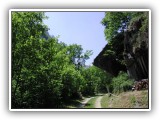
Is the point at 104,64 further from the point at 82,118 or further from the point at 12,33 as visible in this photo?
the point at 12,33

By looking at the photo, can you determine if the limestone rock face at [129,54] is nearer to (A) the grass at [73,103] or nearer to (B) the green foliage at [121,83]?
(B) the green foliage at [121,83]

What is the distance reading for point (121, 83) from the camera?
7445 mm

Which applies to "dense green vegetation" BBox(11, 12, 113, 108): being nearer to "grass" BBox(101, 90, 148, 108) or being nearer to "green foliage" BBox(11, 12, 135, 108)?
"green foliage" BBox(11, 12, 135, 108)

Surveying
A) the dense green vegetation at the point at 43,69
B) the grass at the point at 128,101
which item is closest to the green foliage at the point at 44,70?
the dense green vegetation at the point at 43,69

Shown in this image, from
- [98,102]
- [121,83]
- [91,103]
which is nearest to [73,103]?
[91,103]

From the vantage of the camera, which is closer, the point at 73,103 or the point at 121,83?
the point at 73,103

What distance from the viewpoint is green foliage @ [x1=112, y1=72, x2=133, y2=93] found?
7.44 meters

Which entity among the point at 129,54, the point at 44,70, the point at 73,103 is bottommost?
the point at 73,103

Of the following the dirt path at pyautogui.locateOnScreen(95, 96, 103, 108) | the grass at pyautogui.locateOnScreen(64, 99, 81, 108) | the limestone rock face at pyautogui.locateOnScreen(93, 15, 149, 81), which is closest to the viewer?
the dirt path at pyautogui.locateOnScreen(95, 96, 103, 108)

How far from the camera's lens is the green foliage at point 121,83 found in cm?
744

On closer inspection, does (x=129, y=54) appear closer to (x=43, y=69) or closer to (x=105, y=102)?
(x=105, y=102)

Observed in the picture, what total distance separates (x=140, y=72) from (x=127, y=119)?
0.88 meters

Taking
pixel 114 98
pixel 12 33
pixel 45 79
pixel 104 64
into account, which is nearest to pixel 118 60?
pixel 104 64

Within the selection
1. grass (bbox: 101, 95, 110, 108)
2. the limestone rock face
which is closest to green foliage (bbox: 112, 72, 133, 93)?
the limestone rock face
